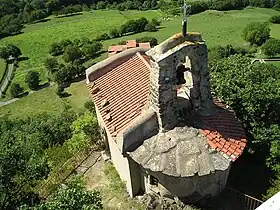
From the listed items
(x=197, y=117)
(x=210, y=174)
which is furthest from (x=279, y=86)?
(x=210, y=174)

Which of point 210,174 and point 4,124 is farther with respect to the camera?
point 4,124

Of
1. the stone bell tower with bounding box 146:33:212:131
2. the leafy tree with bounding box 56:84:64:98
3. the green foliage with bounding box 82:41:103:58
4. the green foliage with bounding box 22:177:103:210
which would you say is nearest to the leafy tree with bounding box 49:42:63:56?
the green foliage with bounding box 82:41:103:58

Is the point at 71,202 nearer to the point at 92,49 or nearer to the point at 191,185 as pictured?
the point at 191,185

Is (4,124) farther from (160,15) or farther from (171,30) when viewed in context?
(160,15)

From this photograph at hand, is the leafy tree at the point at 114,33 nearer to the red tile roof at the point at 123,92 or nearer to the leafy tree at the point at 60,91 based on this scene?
the leafy tree at the point at 60,91

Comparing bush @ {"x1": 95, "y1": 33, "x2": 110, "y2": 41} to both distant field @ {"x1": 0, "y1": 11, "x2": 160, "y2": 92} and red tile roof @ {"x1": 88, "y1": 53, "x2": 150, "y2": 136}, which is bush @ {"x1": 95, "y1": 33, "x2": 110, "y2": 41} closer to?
distant field @ {"x1": 0, "y1": 11, "x2": 160, "y2": 92}

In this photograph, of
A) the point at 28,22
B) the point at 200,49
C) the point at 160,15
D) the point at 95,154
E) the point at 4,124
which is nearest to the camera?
the point at 200,49
